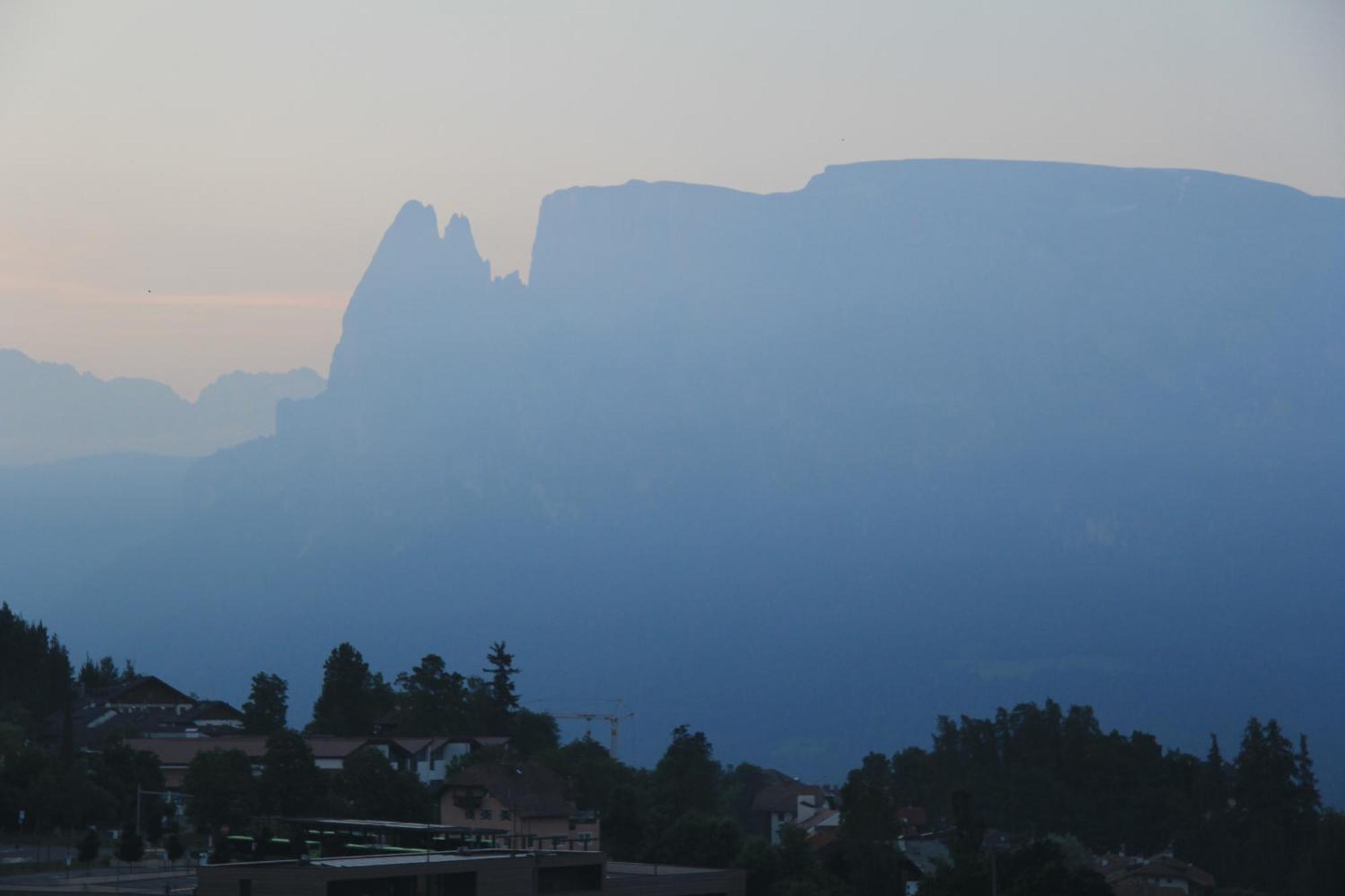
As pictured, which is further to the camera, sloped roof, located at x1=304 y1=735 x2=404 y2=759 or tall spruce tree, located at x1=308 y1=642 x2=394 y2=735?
tall spruce tree, located at x1=308 y1=642 x2=394 y2=735

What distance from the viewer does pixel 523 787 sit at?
52.4 m

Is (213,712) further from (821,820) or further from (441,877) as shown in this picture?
(441,877)

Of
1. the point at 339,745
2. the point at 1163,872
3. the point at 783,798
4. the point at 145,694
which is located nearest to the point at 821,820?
the point at 783,798

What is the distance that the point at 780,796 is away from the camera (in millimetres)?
74625

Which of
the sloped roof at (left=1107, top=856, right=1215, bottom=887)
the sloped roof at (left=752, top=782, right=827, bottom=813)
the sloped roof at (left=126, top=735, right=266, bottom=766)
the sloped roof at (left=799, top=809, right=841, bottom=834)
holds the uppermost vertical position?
the sloped roof at (left=126, top=735, right=266, bottom=766)

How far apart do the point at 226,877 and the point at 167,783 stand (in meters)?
24.7

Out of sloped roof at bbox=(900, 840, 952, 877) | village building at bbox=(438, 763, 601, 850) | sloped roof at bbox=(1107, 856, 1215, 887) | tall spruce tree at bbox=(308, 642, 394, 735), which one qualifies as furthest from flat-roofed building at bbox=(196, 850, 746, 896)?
tall spruce tree at bbox=(308, 642, 394, 735)

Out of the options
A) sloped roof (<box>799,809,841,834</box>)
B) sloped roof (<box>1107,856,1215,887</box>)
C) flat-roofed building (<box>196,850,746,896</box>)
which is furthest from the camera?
sloped roof (<box>799,809,841,834</box>)

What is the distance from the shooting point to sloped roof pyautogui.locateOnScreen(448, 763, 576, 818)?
51469 mm

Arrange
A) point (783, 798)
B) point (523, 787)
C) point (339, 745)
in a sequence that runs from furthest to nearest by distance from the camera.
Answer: point (783, 798) < point (339, 745) < point (523, 787)

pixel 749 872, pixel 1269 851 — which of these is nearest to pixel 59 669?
pixel 749 872

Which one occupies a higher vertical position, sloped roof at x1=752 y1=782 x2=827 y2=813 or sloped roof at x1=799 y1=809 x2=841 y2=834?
sloped roof at x1=752 y1=782 x2=827 y2=813

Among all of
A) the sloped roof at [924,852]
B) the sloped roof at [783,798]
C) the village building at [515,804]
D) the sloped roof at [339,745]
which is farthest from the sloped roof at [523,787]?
the sloped roof at [783,798]

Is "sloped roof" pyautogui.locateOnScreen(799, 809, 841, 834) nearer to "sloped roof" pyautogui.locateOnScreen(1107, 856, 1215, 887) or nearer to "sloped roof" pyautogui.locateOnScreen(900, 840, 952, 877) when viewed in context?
"sloped roof" pyautogui.locateOnScreen(900, 840, 952, 877)
